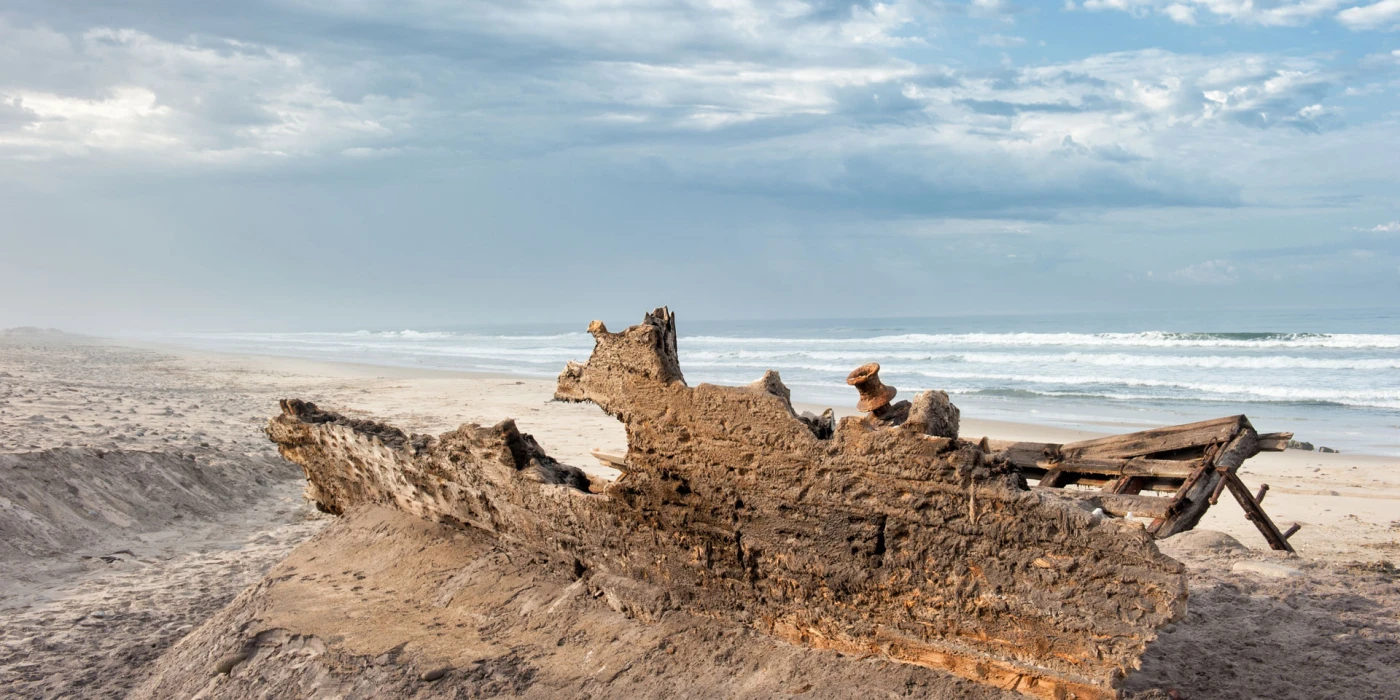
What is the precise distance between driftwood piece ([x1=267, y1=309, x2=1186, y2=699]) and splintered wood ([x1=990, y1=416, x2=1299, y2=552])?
1193mm

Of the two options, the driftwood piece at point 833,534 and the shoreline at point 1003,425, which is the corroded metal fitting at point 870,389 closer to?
the driftwood piece at point 833,534

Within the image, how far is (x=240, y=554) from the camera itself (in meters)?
7.21

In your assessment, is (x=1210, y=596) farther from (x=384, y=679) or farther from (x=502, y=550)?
(x=384, y=679)

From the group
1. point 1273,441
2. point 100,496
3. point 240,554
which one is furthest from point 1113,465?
point 100,496

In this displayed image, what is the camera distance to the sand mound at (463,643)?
3.69 metres

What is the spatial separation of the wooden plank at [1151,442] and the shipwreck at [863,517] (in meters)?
0.01

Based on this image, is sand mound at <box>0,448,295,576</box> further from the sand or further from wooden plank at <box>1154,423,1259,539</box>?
wooden plank at <box>1154,423,1259,539</box>

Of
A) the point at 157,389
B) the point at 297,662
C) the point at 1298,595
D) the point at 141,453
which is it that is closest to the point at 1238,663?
the point at 1298,595

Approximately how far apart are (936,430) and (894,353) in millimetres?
35720

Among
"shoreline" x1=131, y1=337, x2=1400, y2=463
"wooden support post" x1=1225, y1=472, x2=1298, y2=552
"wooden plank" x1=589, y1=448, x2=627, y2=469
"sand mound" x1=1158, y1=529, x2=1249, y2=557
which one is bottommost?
"shoreline" x1=131, y1=337, x2=1400, y2=463

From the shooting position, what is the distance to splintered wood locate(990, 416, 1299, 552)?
4250 millimetres

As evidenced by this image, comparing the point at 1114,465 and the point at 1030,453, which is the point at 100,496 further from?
the point at 1114,465

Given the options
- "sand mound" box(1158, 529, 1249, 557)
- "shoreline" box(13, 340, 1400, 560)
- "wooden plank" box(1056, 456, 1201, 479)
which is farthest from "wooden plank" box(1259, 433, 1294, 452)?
"shoreline" box(13, 340, 1400, 560)

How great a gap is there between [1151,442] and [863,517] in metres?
2.32
